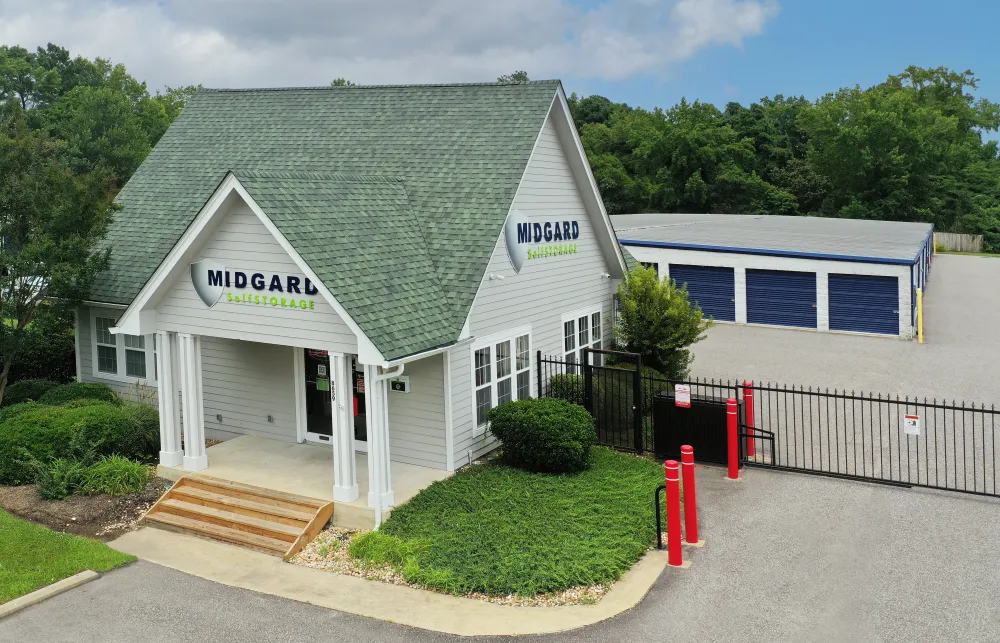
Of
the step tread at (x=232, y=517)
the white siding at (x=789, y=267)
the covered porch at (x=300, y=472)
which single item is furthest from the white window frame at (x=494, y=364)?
the white siding at (x=789, y=267)

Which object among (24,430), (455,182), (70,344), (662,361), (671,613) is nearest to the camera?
(671,613)

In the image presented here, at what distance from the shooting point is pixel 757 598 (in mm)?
12062

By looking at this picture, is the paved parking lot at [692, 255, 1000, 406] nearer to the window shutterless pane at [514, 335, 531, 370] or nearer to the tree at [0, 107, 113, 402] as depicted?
the window shutterless pane at [514, 335, 531, 370]

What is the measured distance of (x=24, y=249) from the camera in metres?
18.6

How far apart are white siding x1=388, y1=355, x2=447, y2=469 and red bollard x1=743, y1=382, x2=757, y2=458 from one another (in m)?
5.72

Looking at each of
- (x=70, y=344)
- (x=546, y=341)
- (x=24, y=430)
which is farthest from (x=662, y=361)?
(x=70, y=344)

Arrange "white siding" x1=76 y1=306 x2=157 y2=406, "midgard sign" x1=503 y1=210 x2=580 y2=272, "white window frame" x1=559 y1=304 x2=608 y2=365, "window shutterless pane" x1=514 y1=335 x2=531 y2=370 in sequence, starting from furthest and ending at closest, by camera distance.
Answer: "white siding" x1=76 y1=306 x2=157 y2=406 < "white window frame" x1=559 y1=304 x2=608 y2=365 < "window shutterless pane" x1=514 y1=335 x2=531 y2=370 < "midgard sign" x1=503 y1=210 x2=580 y2=272

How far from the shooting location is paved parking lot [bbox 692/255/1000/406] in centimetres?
2438

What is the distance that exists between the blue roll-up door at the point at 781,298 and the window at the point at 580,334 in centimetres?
1331

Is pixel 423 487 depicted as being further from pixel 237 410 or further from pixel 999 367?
pixel 999 367

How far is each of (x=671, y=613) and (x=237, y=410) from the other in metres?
10.6

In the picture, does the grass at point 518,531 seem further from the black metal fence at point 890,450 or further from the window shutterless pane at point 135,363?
the window shutterless pane at point 135,363

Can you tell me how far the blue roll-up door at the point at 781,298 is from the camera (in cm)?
3266

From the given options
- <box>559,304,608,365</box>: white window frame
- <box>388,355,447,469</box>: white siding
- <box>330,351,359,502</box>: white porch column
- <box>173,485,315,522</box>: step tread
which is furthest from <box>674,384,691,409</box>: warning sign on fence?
<box>173,485,315,522</box>: step tread
